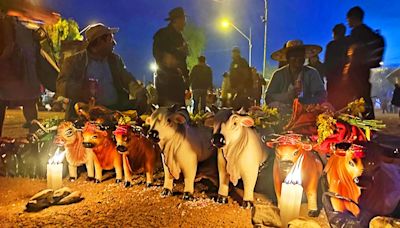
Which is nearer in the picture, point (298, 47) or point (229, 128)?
point (229, 128)

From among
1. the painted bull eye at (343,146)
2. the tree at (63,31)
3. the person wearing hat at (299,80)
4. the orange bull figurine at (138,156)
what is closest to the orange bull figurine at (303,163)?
the painted bull eye at (343,146)

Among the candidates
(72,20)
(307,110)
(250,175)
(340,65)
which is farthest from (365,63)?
(72,20)

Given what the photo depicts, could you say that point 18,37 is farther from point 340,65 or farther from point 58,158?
point 340,65

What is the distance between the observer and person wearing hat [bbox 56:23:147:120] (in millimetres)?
6070

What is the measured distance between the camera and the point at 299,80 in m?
5.52

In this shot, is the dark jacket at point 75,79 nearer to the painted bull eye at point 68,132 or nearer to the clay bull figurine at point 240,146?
the painted bull eye at point 68,132

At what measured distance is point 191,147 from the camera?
4.60 metres

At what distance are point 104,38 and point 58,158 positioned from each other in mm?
2280

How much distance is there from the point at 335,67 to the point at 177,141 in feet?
11.1

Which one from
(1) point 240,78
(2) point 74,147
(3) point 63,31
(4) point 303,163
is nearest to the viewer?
(4) point 303,163

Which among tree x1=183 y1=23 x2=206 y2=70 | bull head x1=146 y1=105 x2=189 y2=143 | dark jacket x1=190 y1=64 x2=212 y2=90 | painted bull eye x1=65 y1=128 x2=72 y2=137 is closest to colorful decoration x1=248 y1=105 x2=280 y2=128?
bull head x1=146 y1=105 x2=189 y2=143

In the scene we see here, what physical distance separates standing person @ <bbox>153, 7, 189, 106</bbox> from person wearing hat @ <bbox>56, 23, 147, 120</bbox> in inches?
16.8

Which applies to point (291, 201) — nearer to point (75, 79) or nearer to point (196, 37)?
point (75, 79)

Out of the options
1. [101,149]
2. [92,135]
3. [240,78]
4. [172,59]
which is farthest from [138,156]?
[240,78]
